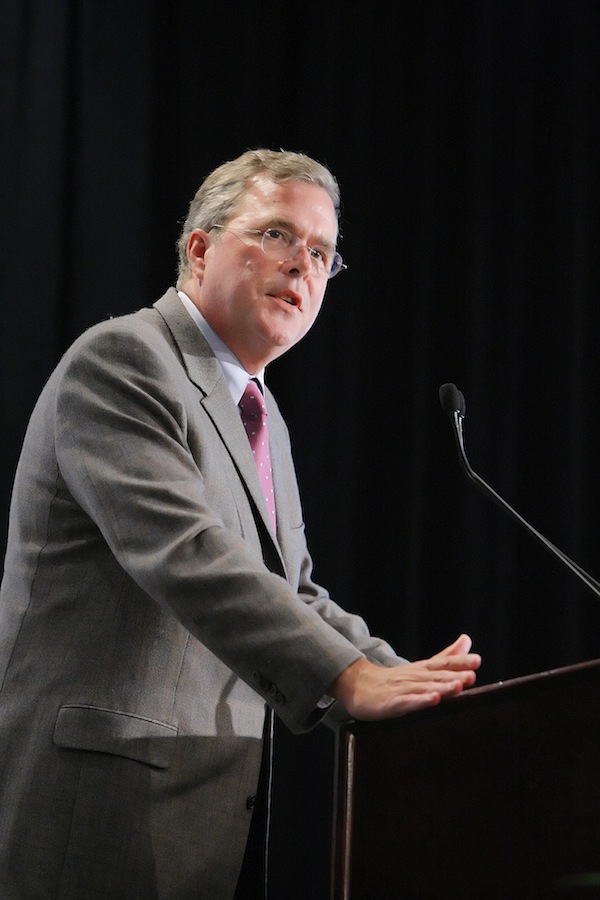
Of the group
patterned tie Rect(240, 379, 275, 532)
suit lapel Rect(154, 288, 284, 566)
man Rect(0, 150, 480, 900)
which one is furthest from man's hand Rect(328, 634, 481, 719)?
patterned tie Rect(240, 379, 275, 532)

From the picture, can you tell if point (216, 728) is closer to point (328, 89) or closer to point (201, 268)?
point (201, 268)

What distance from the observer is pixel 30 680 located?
1.59 meters

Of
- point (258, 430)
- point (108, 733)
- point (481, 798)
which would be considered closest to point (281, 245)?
point (258, 430)

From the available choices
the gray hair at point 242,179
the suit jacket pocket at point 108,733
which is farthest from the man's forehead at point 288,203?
the suit jacket pocket at point 108,733

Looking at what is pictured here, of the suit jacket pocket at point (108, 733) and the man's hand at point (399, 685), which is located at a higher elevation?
the man's hand at point (399, 685)

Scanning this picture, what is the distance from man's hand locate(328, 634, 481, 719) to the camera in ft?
4.01

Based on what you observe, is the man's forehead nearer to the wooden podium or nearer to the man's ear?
the man's ear

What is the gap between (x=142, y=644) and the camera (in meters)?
1.60

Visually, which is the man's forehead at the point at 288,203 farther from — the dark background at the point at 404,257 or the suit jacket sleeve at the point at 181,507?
the dark background at the point at 404,257

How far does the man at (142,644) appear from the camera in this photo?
1.40 m

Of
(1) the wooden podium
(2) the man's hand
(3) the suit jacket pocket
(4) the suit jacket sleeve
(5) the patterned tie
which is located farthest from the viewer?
(5) the patterned tie

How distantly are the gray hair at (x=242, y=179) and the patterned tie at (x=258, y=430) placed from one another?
0.37 metres

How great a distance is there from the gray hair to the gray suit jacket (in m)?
0.57

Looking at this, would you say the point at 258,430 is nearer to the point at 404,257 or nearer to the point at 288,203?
the point at 288,203
